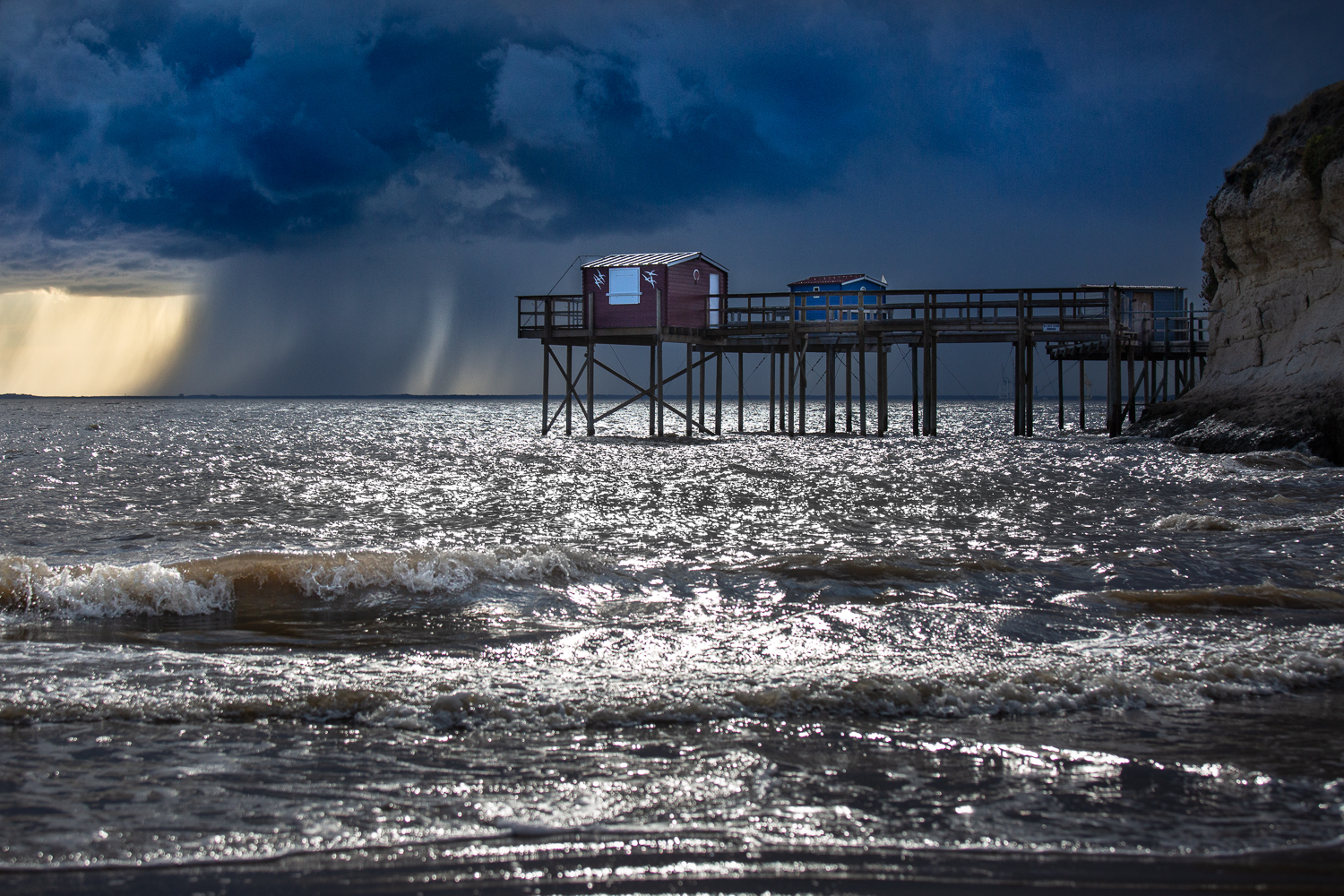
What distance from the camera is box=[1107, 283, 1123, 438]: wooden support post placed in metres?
29.5

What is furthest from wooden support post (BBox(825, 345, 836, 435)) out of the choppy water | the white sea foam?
the white sea foam

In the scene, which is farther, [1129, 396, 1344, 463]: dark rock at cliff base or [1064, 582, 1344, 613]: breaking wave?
[1129, 396, 1344, 463]: dark rock at cliff base

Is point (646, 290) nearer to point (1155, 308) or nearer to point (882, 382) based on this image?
point (882, 382)

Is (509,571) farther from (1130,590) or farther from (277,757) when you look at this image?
(1130,590)

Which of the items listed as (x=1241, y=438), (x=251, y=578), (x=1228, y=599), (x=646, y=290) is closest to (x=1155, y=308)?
(x=1241, y=438)

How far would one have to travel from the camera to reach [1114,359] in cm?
3023

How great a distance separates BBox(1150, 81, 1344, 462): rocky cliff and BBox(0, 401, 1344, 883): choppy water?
12.2 meters

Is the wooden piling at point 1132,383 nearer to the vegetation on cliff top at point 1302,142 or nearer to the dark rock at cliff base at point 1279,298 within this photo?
the dark rock at cliff base at point 1279,298

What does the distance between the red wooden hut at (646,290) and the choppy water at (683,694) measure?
61.0ft

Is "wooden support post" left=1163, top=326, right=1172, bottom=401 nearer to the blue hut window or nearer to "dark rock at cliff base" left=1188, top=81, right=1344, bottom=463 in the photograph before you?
"dark rock at cliff base" left=1188, top=81, right=1344, bottom=463

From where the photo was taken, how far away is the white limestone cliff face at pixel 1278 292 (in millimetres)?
23375

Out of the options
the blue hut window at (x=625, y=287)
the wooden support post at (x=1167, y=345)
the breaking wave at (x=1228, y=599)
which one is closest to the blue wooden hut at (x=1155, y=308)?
the wooden support post at (x=1167, y=345)

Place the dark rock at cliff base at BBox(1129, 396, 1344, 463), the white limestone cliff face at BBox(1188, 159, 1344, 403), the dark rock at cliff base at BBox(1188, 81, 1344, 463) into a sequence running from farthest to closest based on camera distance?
1. the white limestone cliff face at BBox(1188, 159, 1344, 403)
2. the dark rock at cliff base at BBox(1188, 81, 1344, 463)
3. the dark rock at cliff base at BBox(1129, 396, 1344, 463)

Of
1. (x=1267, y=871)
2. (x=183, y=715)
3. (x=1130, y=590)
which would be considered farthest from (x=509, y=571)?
(x=1267, y=871)
